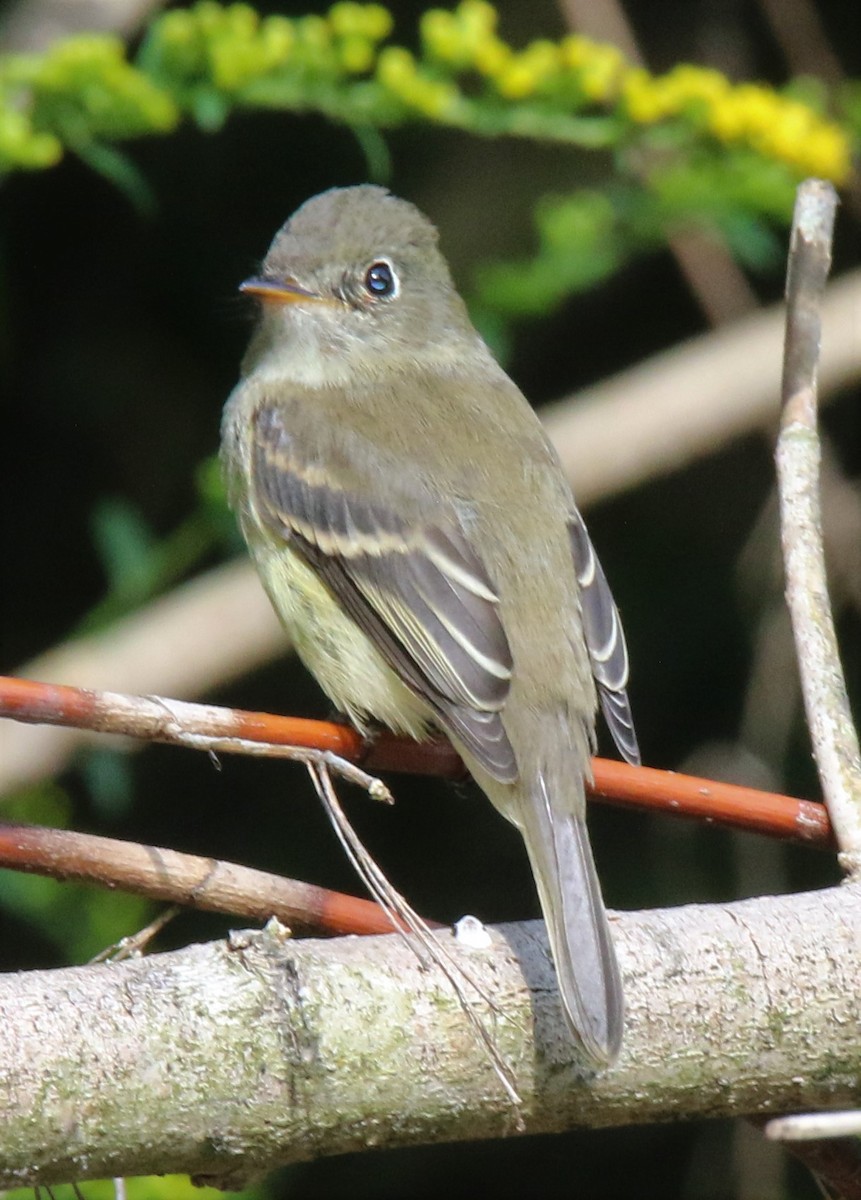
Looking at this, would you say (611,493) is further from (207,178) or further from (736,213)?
(207,178)

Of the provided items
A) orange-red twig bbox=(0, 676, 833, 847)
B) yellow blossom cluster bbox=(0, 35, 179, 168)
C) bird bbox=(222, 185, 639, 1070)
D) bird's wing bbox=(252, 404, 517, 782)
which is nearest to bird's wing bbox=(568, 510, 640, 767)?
bird bbox=(222, 185, 639, 1070)

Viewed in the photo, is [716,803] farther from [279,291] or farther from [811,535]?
[279,291]

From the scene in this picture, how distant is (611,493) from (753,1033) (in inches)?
99.7

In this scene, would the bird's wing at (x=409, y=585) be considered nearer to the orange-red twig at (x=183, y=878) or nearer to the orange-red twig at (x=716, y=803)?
the orange-red twig at (x=716, y=803)

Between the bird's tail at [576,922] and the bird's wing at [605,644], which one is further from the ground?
the bird's wing at [605,644]

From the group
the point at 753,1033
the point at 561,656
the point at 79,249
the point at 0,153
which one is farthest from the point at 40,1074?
the point at 79,249

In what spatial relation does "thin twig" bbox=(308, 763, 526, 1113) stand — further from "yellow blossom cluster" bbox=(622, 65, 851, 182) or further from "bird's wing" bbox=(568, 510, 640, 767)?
"yellow blossom cluster" bbox=(622, 65, 851, 182)

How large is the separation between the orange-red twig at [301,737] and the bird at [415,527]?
0.27 metres

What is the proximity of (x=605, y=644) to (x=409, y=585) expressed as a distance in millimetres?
359

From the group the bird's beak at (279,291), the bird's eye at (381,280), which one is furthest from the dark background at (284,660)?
the bird's beak at (279,291)

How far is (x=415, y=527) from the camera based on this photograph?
293 cm

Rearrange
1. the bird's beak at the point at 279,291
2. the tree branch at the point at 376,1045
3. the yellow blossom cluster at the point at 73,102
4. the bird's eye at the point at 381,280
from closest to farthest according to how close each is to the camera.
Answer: the tree branch at the point at 376,1045 → the yellow blossom cluster at the point at 73,102 → the bird's beak at the point at 279,291 → the bird's eye at the point at 381,280

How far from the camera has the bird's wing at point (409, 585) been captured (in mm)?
2615

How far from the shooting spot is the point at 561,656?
9.07ft
